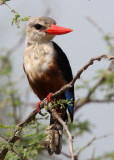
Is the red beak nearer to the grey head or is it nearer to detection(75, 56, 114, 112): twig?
the grey head

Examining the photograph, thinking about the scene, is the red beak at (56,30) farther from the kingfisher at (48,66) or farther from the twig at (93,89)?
the twig at (93,89)

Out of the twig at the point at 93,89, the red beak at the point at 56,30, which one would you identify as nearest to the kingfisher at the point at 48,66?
the red beak at the point at 56,30

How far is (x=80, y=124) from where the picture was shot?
526 cm

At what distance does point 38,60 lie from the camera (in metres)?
3.65

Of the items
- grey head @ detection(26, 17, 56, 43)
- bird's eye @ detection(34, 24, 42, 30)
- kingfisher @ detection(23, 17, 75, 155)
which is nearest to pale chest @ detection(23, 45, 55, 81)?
kingfisher @ detection(23, 17, 75, 155)

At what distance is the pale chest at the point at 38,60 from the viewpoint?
360 centimetres

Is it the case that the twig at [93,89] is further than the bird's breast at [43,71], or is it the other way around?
the twig at [93,89]

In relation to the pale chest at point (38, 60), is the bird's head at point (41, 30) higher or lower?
higher

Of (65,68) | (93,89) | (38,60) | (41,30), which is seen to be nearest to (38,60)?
(38,60)

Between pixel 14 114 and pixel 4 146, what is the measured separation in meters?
2.61

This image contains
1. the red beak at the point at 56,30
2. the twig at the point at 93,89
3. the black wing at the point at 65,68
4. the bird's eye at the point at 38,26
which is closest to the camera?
the red beak at the point at 56,30

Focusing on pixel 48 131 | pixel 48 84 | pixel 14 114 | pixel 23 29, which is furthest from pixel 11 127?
pixel 14 114

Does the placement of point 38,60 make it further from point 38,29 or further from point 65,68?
point 38,29

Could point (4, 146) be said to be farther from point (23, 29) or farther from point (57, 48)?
point (23, 29)
